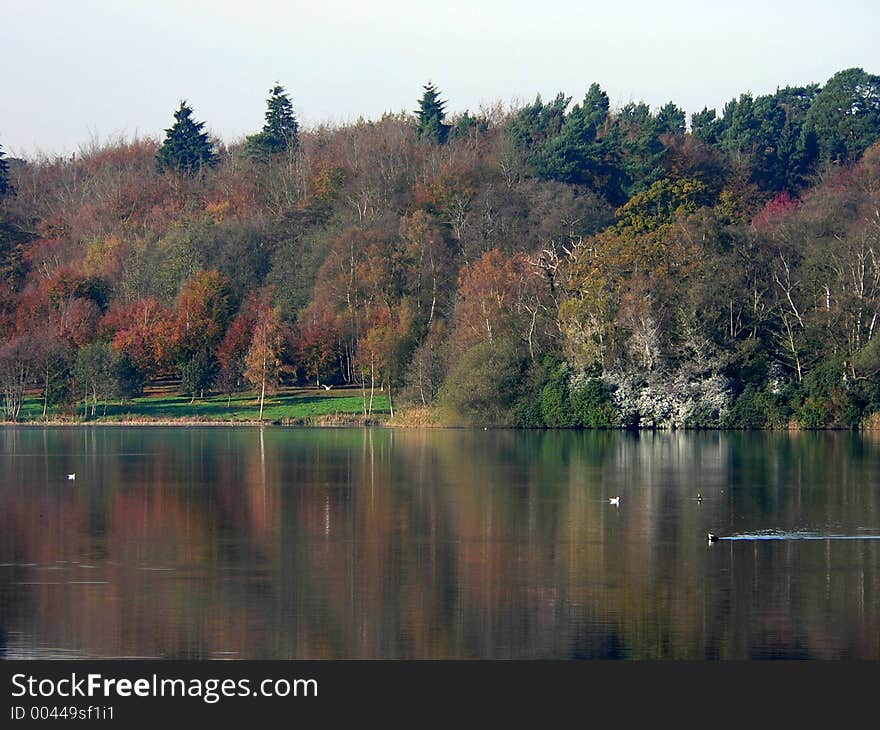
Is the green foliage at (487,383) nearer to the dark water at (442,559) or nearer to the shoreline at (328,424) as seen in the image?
the shoreline at (328,424)

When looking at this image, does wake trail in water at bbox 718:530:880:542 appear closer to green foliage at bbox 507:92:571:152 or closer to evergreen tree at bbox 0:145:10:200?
green foliage at bbox 507:92:571:152

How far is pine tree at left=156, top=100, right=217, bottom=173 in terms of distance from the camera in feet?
363

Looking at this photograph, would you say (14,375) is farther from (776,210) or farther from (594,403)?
(776,210)

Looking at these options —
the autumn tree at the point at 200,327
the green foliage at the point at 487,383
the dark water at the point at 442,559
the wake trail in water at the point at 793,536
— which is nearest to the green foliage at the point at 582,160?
the autumn tree at the point at 200,327

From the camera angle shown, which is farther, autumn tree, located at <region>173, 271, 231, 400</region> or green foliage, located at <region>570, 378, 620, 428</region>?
autumn tree, located at <region>173, 271, 231, 400</region>

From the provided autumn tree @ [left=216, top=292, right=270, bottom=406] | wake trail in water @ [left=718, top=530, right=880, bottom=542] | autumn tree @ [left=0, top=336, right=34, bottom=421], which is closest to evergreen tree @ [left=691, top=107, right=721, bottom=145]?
autumn tree @ [left=216, top=292, right=270, bottom=406]

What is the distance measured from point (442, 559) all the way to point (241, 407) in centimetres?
5503

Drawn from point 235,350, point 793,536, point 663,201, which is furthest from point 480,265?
→ point 793,536

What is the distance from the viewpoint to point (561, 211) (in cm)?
8188

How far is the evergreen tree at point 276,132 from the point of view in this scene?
108 m

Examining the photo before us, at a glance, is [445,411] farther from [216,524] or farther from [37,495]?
[216,524]

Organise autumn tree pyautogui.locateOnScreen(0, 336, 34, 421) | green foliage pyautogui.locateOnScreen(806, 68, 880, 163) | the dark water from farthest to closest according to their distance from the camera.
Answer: green foliage pyautogui.locateOnScreen(806, 68, 880, 163), autumn tree pyautogui.locateOnScreen(0, 336, 34, 421), the dark water

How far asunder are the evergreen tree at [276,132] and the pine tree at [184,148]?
13.3ft

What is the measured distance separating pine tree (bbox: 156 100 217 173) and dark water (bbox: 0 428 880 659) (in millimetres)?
69554
